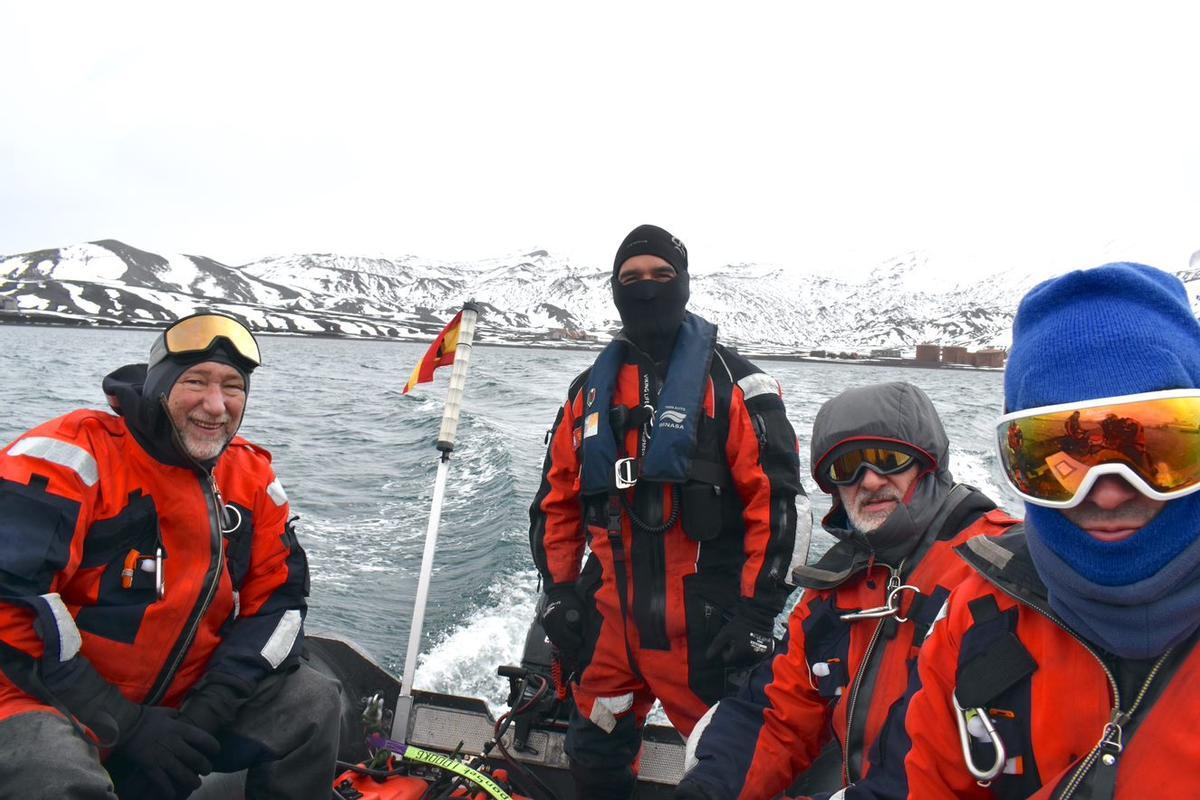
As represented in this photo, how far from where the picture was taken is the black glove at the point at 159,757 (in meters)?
2.10

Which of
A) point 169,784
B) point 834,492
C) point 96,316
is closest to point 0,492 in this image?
point 169,784

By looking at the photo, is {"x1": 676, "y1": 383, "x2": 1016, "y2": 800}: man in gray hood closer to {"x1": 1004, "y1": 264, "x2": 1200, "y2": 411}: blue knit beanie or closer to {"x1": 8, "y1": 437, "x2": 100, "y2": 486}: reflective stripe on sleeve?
{"x1": 1004, "y1": 264, "x2": 1200, "y2": 411}: blue knit beanie

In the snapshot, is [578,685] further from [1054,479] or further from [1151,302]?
[1151,302]

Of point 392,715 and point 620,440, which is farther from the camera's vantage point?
point 392,715

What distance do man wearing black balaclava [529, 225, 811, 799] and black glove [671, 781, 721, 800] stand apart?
0.63 meters

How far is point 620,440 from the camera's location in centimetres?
277

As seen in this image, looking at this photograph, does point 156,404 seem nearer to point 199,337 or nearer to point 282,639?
point 199,337

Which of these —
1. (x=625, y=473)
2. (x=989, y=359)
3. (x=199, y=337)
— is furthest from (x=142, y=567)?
(x=989, y=359)

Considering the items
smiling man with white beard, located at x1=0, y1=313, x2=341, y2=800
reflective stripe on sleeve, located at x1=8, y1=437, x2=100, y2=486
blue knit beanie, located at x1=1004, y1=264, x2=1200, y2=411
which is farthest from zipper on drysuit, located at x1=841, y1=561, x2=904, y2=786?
reflective stripe on sleeve, located at x1=8, y1=437, x2=100, y2=486

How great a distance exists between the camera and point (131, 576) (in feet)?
7.18

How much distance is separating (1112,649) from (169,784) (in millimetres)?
2446

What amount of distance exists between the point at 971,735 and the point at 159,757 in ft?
7.20

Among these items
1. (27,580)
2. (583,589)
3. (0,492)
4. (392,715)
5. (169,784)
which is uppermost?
(0,492)

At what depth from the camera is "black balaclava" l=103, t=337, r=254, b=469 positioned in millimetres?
2264
